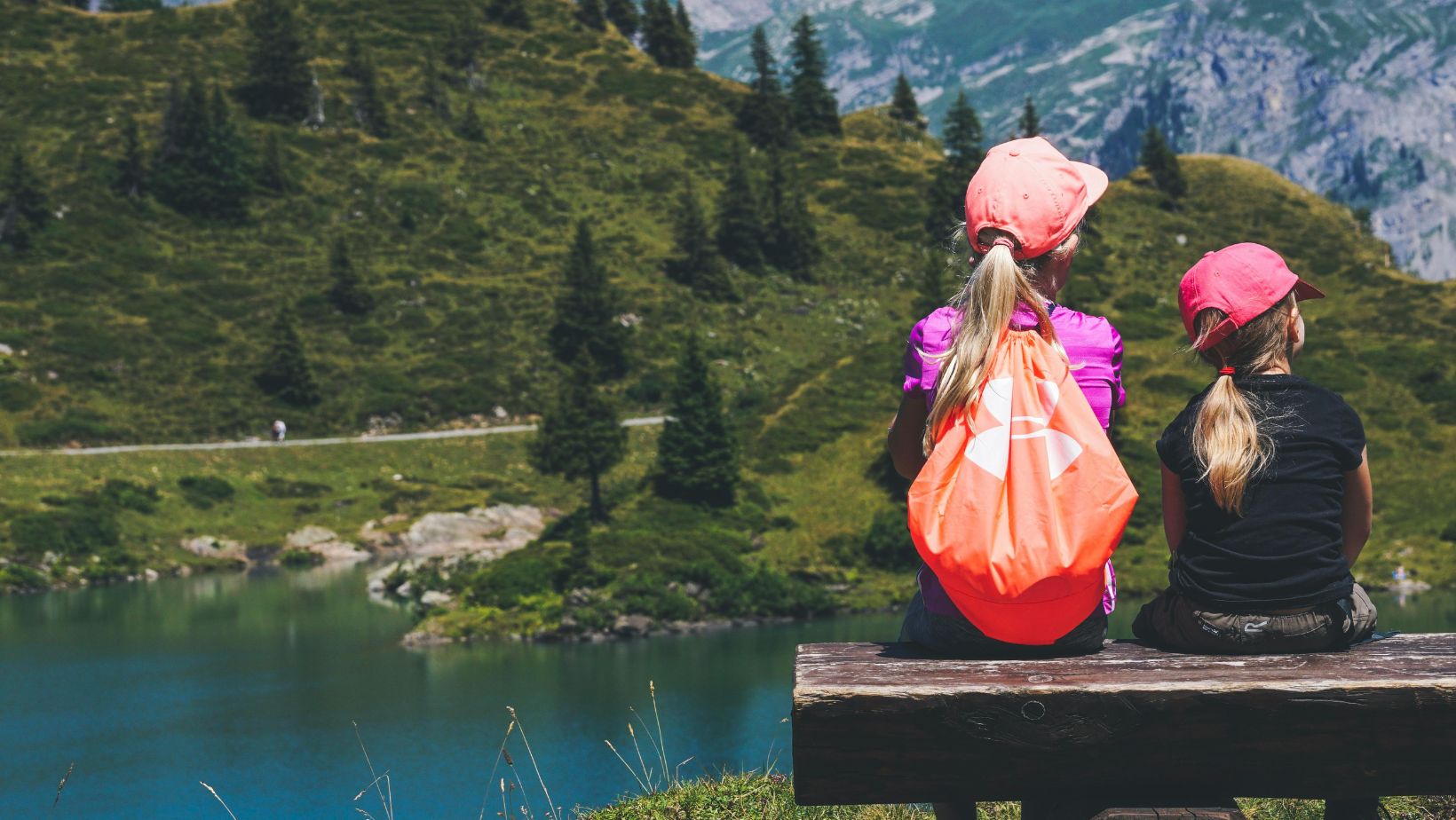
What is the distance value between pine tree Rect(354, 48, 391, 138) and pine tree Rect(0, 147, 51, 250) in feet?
72.5

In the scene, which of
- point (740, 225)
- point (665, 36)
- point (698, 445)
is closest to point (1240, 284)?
point (698, 445)

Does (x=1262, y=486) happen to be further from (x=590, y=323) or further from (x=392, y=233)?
(x=392, y=233)

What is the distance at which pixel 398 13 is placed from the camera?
99.4 meters

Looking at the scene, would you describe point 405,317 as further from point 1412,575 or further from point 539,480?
point 1412,575

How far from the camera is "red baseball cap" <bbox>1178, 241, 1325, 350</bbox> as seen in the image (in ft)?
14.4

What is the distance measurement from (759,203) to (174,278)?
103 ft

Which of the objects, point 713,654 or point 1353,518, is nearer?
point 1353,518

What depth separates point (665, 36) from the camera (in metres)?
99.9

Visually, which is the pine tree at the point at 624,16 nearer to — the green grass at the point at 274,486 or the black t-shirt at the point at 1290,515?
the green grass at the point at 274,486

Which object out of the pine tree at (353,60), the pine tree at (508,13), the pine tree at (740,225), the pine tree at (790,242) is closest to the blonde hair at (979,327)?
the pine tree at (740,225)

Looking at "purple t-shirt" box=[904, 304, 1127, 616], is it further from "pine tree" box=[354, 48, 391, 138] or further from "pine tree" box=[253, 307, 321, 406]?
"pine tree" box=[354, 48, 391, 138]

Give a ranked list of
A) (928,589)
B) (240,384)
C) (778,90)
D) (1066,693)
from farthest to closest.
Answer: (778,90) → (240,384) → (928,589) → (1066,693)

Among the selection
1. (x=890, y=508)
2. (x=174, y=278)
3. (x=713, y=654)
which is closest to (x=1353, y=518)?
(x=713, y=654)

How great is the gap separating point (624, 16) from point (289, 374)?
61.0 m
